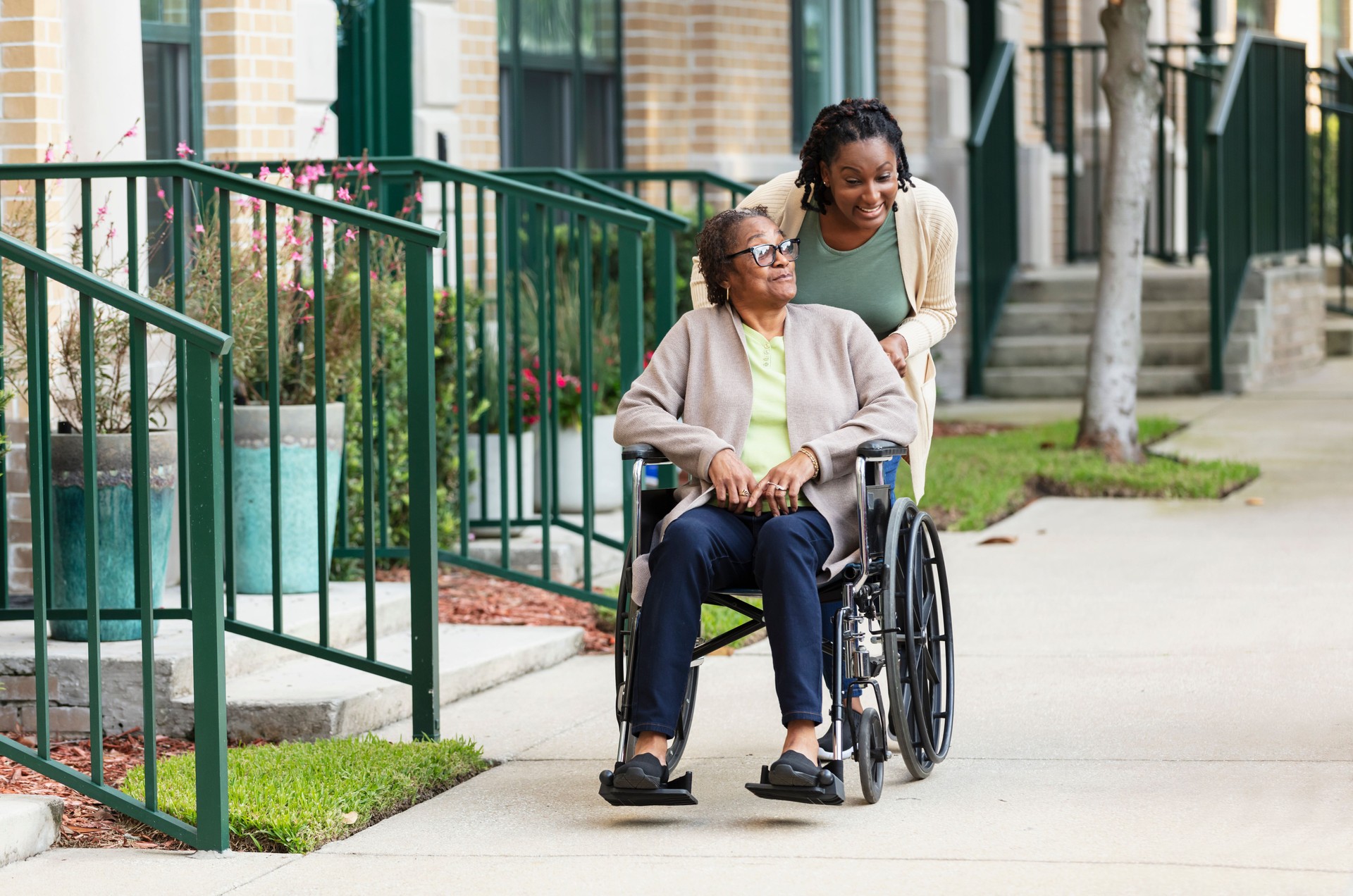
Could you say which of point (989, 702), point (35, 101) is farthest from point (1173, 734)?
point (35, 101)

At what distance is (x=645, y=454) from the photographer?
14.3ft

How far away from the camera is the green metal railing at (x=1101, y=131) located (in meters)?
13.0

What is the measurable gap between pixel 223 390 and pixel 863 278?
183 centimetres

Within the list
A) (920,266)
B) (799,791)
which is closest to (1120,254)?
(920,266)

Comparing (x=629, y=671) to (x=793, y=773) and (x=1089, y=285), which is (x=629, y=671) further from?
(x=1089, y=285)

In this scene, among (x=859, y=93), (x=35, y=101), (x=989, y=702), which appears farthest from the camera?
(x=859, y=93)

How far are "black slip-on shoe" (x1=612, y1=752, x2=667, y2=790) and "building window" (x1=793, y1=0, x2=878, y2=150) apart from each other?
8434mm

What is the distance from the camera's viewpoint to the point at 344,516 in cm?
620

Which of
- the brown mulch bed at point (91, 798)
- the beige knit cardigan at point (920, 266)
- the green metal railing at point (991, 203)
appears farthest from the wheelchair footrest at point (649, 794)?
the green metal railing at point (991, 203)

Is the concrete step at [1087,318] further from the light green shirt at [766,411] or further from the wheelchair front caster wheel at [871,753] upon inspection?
the wheelchair front caster wheel at [871,753]

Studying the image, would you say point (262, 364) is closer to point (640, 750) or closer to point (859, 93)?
point (640, 750)

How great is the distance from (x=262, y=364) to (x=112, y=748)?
4.59 ft

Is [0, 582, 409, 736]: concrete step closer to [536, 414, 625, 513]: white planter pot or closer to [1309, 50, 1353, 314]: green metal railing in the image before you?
[536, 414, 625, 513]: white planter pot

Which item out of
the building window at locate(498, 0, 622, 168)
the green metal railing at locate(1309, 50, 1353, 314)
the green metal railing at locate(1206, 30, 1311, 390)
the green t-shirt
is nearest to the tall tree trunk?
the green metal railing at locate(1206, 30, 1311, 390)
